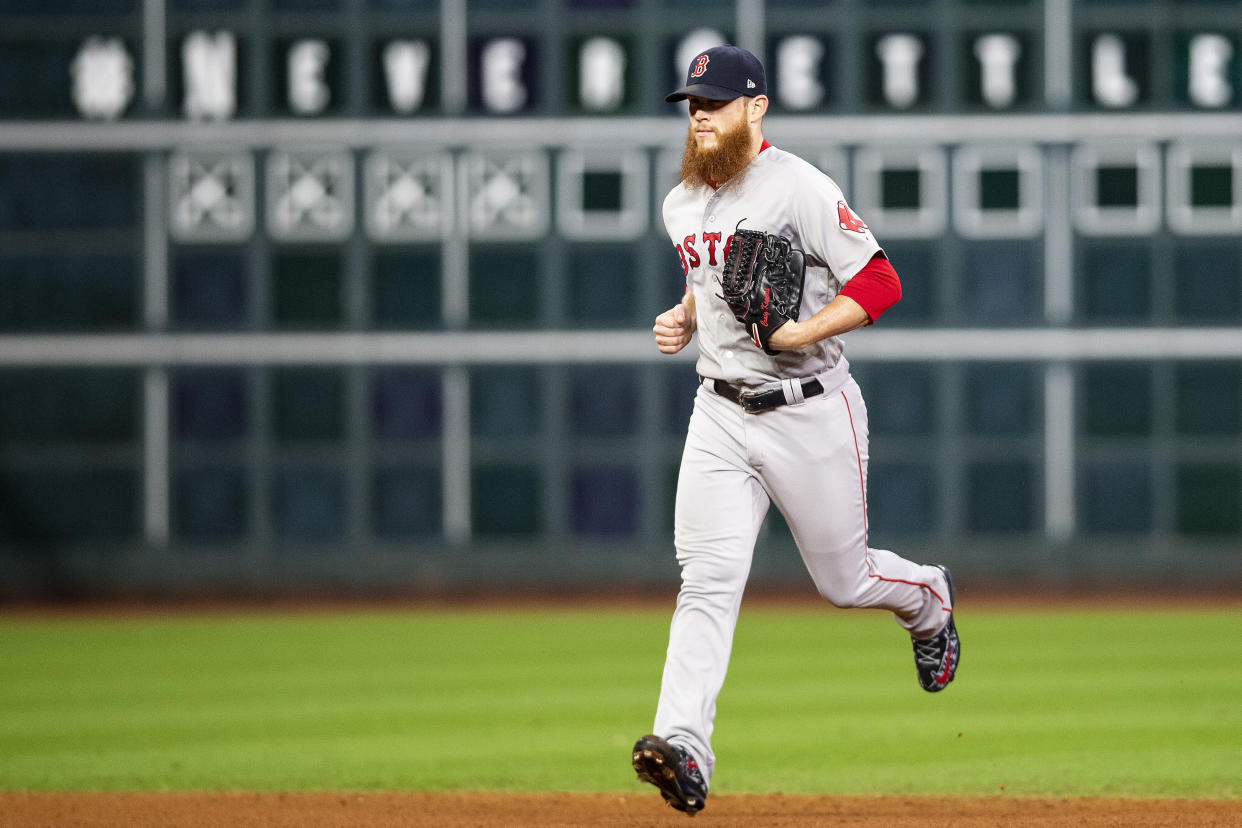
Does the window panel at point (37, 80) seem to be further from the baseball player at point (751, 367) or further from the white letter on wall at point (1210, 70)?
the baseball player at point (751, 367)

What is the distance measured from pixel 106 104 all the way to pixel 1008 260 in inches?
325

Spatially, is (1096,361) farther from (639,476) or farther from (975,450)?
(639,476)

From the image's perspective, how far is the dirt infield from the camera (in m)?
5.29

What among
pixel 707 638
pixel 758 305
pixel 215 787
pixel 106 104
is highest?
pixel 106 104

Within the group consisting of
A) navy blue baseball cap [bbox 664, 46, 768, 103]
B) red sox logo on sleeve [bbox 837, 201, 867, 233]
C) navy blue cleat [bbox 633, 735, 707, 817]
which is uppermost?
navy blue baseball cap [bbox 664, 46, 768, 103]

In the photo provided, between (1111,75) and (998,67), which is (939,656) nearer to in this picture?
(998,67)

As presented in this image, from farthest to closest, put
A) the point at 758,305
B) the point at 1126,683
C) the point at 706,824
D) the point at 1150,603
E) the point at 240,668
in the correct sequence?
the point at 1150,603, the point at 240,668, the point at 1126,683, the point at 706,824, the point at 758,305

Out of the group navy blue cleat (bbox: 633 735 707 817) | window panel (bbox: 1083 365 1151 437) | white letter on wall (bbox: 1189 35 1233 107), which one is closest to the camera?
navy blue cleat (bbox: 633 735 707 817)

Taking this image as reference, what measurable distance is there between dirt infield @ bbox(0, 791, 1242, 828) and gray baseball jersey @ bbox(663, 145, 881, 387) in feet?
4.66

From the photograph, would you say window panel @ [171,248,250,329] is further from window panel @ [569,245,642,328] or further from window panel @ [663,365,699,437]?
window panel @ [663,365,699,437]

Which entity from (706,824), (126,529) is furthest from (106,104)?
(706,824)

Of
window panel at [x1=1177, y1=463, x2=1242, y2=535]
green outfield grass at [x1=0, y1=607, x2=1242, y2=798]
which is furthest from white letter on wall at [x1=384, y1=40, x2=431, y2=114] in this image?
window panel at [x1=1177, y1=463, x2=1242, y2=535]

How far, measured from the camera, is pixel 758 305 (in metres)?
4.46

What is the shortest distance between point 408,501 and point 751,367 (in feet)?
38.0
